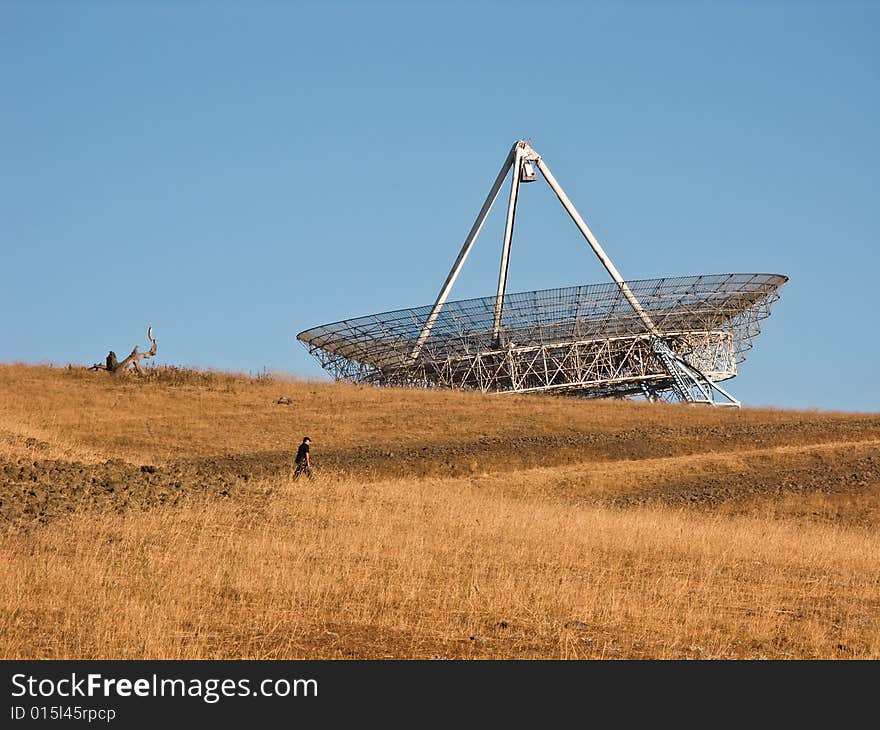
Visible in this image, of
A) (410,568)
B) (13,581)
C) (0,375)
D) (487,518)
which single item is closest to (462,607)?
(410,568)

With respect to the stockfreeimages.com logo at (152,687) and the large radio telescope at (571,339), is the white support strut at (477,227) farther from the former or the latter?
the stockfreeimages.com logo at (152,687)

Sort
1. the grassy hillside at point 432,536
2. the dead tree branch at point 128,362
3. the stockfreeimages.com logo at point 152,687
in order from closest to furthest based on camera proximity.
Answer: the stockfreeimages.com logo at point 152,687 < the grassy hillside at point 432,536 < the dead tree branch at point 128,362

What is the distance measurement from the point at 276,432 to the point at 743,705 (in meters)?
34.9

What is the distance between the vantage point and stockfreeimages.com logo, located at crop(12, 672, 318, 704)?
9773mm

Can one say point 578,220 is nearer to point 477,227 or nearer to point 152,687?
point 477,227

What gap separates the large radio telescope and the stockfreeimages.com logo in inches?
1919

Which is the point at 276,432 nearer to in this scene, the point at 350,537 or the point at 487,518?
the point at 487,518

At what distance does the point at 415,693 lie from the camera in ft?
33.1

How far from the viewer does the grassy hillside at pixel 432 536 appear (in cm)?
1311

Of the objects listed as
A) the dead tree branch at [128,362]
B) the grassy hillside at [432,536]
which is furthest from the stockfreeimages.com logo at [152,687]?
the dead tree branch at [128,362]

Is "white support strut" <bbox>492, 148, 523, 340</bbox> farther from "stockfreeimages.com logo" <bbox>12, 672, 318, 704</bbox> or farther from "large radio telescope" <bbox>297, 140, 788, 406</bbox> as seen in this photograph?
"stockfreeimages.com logo" <bbox>12, 672, 318, 704</bbox>

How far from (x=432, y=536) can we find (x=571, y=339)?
39134mm

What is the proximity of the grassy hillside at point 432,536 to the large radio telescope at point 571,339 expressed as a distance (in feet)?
37.4

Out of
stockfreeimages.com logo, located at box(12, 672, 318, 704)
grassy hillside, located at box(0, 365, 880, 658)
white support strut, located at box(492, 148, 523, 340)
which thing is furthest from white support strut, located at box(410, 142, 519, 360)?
stockfreeimages.com logo, located at box(12, 672, 318, 704)
